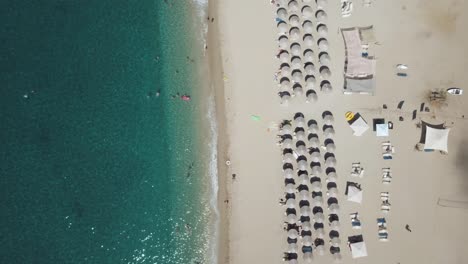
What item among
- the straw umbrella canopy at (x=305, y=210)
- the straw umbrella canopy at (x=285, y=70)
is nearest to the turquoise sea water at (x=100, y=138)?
the straw umbrella canopy at (x=285, y=70)

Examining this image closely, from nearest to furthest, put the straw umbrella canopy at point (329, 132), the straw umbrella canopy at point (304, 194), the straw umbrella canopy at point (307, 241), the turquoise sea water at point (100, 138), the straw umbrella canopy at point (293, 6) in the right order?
the straw umbrella canopy at point (307, 241) → the straw umbrella canopy at point (304, 194) → the straw umbrella canopy at point (329, 132) → the straw umbrella canopy at point (293, 6) → the turquoise sea water at point (100, 138)

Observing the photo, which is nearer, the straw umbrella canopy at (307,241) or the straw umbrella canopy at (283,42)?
the straw umbrella canopy at (307,241)

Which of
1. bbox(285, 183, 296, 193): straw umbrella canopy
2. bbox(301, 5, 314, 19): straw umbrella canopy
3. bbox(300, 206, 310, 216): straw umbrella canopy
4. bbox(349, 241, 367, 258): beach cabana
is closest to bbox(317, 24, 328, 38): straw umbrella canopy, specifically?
bbox(301, 5, 314, 19): straw umbrella canopy

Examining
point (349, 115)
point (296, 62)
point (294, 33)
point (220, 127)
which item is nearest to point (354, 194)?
point (349, 115)

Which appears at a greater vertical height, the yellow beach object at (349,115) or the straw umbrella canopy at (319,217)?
the yellow beach object at (349,115)

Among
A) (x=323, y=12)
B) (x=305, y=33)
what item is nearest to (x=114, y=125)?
(x=305, y=33)

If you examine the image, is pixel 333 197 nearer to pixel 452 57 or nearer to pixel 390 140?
pixel 390 140

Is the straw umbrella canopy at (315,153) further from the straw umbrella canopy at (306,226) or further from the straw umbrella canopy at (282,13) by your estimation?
the straw umbrella canopy at (282,13)
